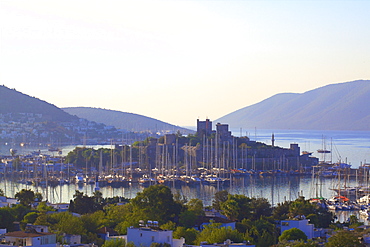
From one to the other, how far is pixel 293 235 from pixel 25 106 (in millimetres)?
116428

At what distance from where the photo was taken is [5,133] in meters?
107

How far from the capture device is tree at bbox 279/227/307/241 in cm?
1627

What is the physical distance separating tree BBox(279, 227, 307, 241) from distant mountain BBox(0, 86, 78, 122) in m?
110

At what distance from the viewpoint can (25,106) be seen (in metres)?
129

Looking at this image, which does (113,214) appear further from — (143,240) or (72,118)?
(72,118)

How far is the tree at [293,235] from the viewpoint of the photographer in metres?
16.3

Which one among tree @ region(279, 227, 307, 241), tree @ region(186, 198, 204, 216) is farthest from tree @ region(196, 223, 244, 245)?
tree @ region(186, 198, 204, 216)

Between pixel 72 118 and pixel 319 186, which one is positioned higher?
pixel 72 118

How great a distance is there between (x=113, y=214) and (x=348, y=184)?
24.9m

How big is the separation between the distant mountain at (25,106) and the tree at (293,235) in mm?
110136

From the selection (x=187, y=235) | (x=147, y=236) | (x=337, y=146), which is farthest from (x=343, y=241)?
(x=337, y=146)

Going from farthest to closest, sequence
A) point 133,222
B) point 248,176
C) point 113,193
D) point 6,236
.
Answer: point 248,176 → point 113,193 → point 133,222 → point 6,236

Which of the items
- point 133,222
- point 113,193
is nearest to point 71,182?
point 113,193

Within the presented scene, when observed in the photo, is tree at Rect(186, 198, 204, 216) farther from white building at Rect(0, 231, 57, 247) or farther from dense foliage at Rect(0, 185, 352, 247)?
white building at Rect(0, 231, 57, 247)
